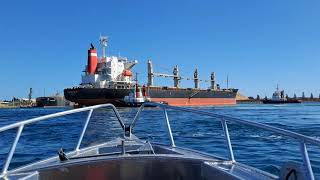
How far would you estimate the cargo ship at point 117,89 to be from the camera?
204 feet

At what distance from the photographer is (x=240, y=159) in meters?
10.6

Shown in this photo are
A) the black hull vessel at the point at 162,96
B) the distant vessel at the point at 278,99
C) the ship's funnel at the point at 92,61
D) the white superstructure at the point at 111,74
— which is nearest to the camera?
the black hull vessel at the point at 162,96

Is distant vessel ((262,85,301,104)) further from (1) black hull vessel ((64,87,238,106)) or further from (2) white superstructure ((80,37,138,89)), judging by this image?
(2) white superstructure ((80,37,138,89))

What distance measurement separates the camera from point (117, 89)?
63.2 metres

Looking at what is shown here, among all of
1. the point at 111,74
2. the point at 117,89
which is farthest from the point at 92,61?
the point at 117,89

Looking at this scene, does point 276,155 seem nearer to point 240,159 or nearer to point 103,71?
point 240,159

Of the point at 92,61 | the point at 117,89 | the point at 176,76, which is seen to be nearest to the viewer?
the point at 117,89

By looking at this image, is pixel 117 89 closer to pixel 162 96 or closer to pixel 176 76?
pixel 162 96

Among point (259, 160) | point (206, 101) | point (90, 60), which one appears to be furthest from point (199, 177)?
point (206, 101)

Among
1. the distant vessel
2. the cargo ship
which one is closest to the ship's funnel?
the cargo ship

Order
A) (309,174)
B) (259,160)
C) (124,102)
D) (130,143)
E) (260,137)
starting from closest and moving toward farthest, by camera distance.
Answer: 1. (309,174)
2. (130,143)
3. (259,160)
4. (260,137)
5. (124,102)

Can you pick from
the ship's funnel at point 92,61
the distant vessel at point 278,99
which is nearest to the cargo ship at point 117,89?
the ship's funnel at point 92,61

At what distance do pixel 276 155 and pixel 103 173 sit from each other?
755 cm

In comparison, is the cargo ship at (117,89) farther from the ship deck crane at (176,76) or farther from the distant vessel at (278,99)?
the distant vessel at (278,99)
